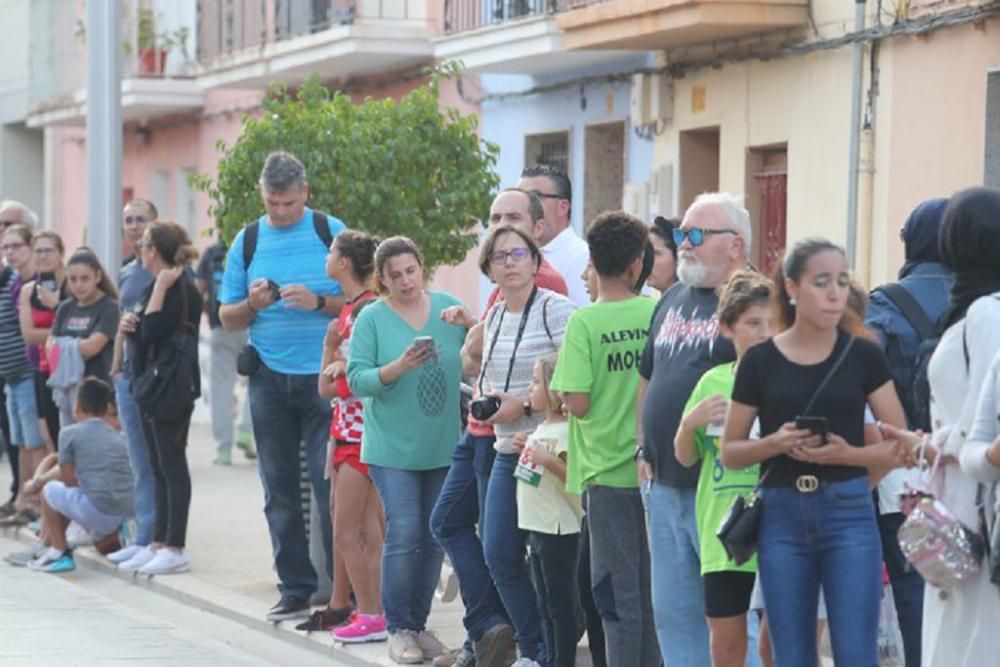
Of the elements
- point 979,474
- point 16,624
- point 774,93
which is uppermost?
point 774,93

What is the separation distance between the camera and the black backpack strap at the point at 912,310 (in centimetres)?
812

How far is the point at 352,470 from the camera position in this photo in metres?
10.9

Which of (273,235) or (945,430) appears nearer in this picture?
(945,430)

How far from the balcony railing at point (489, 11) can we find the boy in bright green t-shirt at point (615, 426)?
11.4 metres

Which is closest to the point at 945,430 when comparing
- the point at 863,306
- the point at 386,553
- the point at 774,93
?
the point at 863,306

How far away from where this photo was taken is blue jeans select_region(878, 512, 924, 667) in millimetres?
8320

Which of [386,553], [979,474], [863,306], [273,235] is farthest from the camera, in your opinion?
[273,235]

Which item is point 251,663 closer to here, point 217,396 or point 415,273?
point 415,273

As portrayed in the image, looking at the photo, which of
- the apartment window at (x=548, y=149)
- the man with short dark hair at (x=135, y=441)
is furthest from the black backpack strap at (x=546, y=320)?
the apartment window at (x=548, y=149)

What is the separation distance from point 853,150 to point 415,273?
6.59 metres

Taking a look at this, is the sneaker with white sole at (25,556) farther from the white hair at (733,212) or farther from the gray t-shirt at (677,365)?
the white hair at (733,212)

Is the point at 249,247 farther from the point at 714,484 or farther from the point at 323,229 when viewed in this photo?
the point at 714,484

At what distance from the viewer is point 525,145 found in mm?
21781

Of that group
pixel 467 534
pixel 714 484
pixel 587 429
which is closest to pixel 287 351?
pixel 467 534
